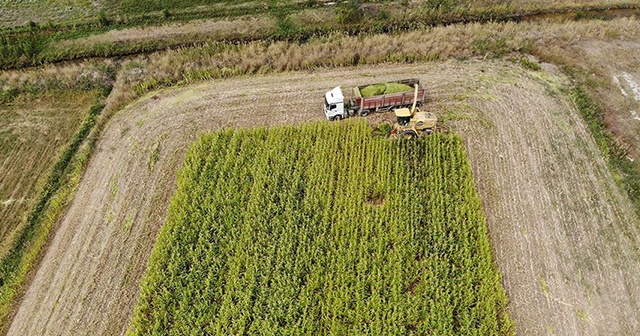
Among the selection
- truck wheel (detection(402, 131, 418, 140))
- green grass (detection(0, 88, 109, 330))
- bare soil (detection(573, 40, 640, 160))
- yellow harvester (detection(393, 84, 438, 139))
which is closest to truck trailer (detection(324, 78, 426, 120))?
yellow harvester (detection(393, 84, 438, 139))

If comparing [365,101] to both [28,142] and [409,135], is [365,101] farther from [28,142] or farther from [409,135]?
[28,142]

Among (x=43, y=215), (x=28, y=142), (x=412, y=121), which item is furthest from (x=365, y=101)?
(x=28, y=142)

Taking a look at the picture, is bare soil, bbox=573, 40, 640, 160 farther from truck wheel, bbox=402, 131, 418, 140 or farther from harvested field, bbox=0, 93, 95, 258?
harvested field, bbox=0, 93, 95, 258

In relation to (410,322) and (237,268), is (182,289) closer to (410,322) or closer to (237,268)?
(237,268)

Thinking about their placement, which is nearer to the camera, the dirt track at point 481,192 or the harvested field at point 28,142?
the dirt track at point 481,192

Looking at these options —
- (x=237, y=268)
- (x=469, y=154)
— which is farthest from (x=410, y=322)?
(x=469, y=154)

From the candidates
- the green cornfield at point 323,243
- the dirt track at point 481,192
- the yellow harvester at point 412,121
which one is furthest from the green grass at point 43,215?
the yellow harvester at point 412,121

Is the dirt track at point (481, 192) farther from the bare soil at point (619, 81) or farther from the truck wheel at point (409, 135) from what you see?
the truck wheel at point (409, 135)
